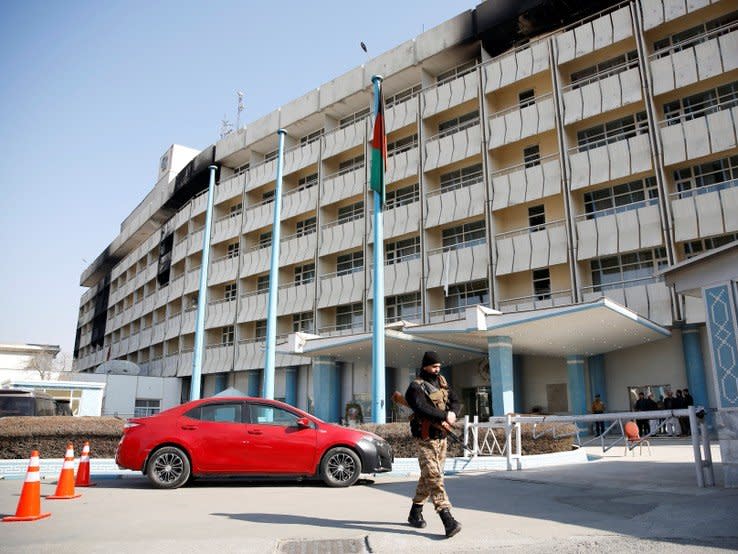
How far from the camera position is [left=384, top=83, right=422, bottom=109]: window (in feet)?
115

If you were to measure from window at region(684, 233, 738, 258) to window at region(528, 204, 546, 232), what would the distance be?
6.42 metres

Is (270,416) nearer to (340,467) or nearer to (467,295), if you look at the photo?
(340,467)

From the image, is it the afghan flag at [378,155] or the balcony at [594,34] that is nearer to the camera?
the afghan flag at [378,155]

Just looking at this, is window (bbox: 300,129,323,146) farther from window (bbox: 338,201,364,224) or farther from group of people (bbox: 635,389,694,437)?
group of people (bbox: 635,389,694,437)

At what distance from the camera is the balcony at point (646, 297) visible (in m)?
23.3

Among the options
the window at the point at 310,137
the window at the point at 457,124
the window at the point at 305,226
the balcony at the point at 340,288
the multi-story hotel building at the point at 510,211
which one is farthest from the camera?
the window at the point at 310,137

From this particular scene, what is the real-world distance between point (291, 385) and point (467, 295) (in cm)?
1355

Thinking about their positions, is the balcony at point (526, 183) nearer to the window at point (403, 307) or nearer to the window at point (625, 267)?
the window at point (625, 267)

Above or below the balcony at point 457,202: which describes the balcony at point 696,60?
above

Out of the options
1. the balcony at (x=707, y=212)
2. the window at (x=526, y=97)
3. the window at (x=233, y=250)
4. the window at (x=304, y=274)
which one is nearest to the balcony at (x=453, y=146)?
the window at (x=526, y=97)

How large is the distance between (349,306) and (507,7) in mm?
18087

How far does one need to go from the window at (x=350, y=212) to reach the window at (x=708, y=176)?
17.6m

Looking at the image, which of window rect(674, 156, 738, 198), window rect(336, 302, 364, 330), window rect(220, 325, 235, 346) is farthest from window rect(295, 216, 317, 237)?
window rect(674, 156, 738, 198)

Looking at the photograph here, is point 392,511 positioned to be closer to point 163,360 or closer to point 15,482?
point 15,482
